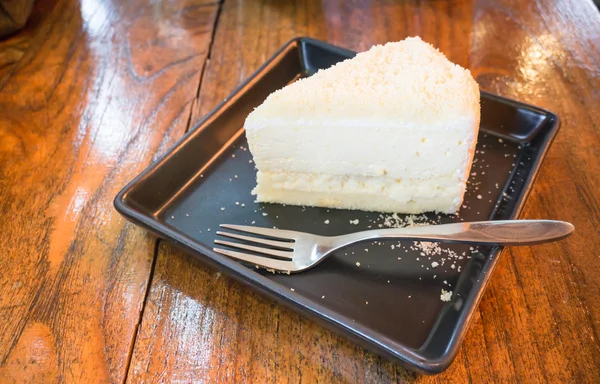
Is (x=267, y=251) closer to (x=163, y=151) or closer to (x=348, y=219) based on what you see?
(x=348, y=219)

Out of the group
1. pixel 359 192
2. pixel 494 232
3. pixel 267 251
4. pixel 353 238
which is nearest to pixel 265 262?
pixel 267 251

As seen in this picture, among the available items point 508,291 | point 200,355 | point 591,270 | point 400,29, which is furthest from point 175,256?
point 400,29

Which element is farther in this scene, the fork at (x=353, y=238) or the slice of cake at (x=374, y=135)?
the slice of cake at (x=374, y=135)

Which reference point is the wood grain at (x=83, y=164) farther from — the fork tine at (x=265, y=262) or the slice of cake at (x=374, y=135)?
the slice of cake at (x=374, y=135)

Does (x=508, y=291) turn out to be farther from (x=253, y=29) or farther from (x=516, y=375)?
(x=253, y=29)

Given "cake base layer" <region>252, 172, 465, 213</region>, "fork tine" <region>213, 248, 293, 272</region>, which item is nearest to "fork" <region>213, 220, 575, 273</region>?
"fork tine" <region>213, 248, 293, 272</region>

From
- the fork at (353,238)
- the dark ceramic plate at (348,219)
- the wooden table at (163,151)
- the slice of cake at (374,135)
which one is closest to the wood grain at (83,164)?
the wooden table at (163,151)

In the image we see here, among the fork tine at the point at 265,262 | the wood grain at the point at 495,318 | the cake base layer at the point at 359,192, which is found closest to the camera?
the wood grain at the point at 495,318

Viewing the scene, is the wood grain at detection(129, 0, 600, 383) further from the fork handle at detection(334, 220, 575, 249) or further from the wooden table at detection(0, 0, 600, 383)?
the fork handle at detection(334, 220, 575, 249)
